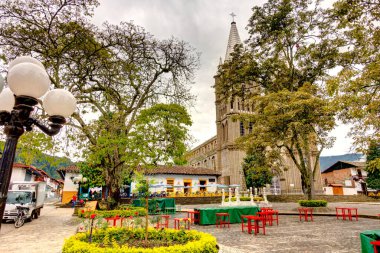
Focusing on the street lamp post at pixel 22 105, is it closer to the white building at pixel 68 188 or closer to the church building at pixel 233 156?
the white building at pixel 68 188

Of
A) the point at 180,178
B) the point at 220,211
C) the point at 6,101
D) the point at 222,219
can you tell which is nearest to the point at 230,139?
the point at 180,178

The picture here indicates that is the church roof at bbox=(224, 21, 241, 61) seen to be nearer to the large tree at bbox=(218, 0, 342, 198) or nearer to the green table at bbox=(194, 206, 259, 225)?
the large tree at bbox=(218, 0, 342, 198)

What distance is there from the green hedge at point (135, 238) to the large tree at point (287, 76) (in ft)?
36.1

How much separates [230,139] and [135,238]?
3502 cm

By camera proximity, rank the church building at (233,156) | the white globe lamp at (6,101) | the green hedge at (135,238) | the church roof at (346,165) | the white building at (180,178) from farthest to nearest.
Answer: the church roof at (346,165) → the church building at (233,156) → the white building at (180,178) → the green hedge at (135,238) → the white globe lamp at (6,101)

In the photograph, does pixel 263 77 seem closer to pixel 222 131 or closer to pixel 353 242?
pixel 353 242

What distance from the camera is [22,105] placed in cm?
300

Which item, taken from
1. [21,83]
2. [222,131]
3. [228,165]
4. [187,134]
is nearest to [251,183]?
[228,165]

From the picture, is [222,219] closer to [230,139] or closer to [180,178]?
[180,178]

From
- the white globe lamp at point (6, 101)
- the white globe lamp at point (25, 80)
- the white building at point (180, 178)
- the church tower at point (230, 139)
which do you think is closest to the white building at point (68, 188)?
the white building at point (180, 178)

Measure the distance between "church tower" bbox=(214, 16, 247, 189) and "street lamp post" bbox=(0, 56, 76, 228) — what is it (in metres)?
33.8

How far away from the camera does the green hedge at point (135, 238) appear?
15.7ft

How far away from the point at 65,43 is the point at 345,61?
61.4 ft

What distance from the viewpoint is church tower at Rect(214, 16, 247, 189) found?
39.1 meters
